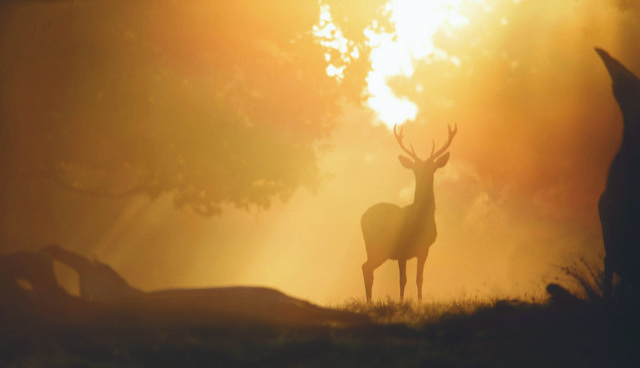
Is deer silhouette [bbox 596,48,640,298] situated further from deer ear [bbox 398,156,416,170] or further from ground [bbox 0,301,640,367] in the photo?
deer ear [bbox 398,156,416,170]

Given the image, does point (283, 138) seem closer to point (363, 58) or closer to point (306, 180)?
point (306, 180)

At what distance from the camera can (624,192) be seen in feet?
35.9

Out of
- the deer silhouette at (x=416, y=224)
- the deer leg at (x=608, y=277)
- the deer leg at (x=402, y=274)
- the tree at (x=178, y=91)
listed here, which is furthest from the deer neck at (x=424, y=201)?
the deer leg at (x=608, y=277)

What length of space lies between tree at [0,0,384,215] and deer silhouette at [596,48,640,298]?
10895mm

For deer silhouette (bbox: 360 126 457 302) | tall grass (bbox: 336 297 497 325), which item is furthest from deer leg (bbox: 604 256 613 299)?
deer silhouette (bbox: 360 126 457 302)

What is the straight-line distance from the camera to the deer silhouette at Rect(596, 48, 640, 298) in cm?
1074

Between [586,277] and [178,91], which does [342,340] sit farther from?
[178,91]

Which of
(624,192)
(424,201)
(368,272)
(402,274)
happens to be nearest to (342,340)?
(624,192)

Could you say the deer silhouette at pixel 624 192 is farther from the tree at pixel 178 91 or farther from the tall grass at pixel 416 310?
the tree at pixel 178 91

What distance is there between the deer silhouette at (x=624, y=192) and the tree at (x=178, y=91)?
1089 centimetres

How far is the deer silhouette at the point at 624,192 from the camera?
10.7m

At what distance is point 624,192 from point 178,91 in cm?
1127

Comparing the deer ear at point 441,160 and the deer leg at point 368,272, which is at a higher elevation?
the deer ear at point 441,160

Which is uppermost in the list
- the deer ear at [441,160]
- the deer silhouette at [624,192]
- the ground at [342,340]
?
the deer ear at [441,160]
